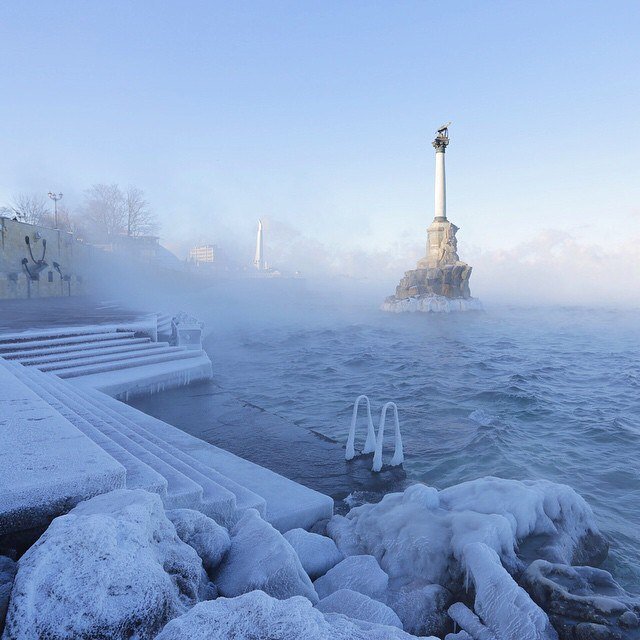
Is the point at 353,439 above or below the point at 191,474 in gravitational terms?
below

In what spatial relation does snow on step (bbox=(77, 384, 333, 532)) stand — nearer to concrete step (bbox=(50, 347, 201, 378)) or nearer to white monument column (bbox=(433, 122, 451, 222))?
concrete step (bbox=(50, 347, 201, 378))

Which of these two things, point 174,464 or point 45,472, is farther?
point 174,464

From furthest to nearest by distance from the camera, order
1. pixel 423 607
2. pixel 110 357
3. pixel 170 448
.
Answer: pixel 110 357, pixel 170 448, pixel 423 607

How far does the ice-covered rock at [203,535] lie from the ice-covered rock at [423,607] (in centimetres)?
132

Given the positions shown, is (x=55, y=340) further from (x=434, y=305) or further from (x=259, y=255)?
(x=259, y=255)

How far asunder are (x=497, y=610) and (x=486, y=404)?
920 centimetres

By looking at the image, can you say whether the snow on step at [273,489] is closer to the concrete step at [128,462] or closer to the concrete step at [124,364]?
the concrete step at [128,462]

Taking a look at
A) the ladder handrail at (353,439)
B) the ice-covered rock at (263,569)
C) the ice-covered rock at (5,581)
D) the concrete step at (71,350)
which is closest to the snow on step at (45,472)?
the ice-covered rock at (5,581)

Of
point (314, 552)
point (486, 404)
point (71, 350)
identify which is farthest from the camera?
point (486, 404)

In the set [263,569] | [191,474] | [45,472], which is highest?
[45,472]

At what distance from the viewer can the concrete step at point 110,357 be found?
30.3 feet

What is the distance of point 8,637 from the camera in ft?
5.59

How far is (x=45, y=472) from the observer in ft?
9.20

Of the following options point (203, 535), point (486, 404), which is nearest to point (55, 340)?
point (203, 535)
